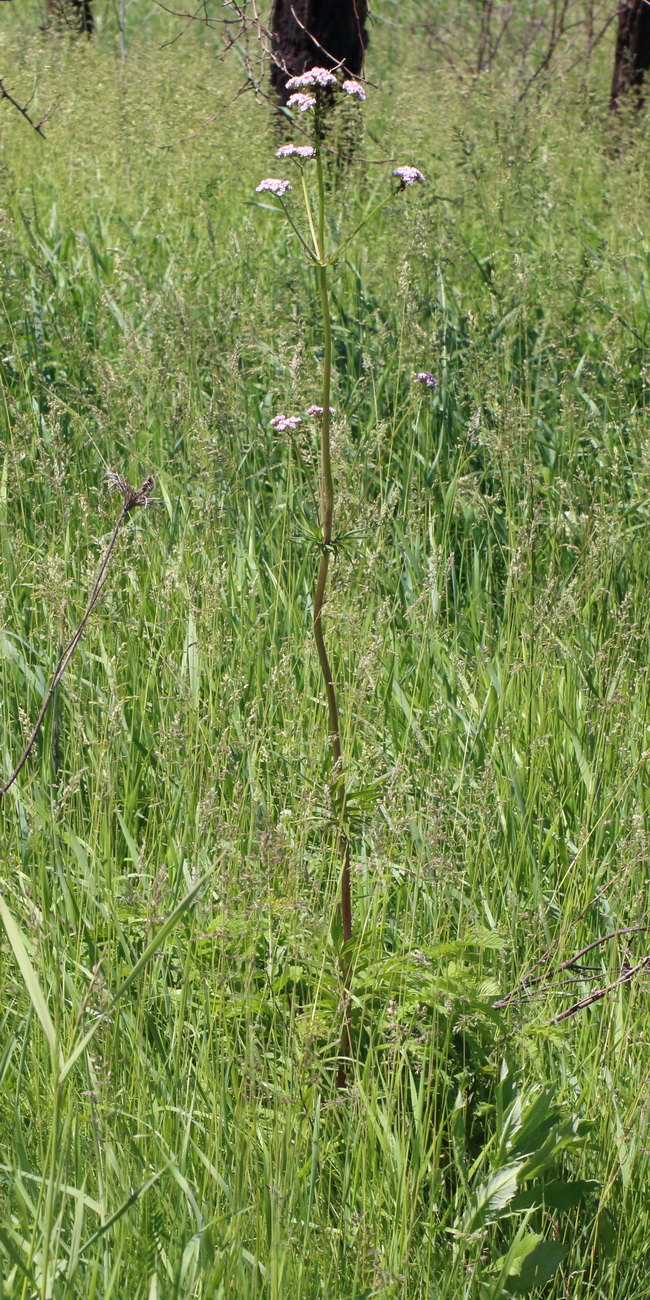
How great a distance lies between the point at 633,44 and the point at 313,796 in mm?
8265

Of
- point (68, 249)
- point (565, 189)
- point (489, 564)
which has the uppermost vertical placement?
point (565, 189)

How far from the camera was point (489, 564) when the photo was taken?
268cm

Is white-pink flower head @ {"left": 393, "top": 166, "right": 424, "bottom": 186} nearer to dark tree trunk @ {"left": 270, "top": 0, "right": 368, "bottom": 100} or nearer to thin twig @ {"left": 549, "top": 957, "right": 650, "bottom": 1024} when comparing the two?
thin twig @ {"left": 549, "top": 957, "right": 650, "bottom": 1024}

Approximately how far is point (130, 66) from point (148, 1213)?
6.78m

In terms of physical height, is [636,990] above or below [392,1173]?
above

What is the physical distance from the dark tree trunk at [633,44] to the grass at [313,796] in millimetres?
4515

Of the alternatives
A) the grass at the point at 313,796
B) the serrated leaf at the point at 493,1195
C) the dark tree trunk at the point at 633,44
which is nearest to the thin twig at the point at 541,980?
the grass at the point at 313,796

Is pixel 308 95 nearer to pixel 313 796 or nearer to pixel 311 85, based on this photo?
pixel 311 85

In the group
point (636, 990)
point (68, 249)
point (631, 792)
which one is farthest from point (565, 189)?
point (636, 990)

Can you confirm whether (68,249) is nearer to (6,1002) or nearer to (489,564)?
(489,564)

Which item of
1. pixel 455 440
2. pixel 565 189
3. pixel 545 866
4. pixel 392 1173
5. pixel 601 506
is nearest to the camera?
pixel 392 1173

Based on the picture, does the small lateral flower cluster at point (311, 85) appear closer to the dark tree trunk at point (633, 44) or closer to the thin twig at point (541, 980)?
the thin twig at point (541, 980)

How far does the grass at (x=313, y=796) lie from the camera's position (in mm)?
1274

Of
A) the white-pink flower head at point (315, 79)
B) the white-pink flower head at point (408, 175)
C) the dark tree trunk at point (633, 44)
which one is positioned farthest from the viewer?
the dark tree trunk at point (633, 44)
